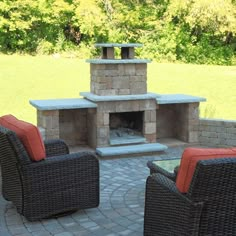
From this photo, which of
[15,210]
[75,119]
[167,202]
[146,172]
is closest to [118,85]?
[75,119]

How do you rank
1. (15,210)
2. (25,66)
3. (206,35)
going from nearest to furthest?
(15,210) → (25,66) → (206,35)

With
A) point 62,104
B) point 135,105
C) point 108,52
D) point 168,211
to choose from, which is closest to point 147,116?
point 135,105

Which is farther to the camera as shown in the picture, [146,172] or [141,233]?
[146,172]

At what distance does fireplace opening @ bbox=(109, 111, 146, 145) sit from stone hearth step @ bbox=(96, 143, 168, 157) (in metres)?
0.19

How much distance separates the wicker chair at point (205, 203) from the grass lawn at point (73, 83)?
677cm

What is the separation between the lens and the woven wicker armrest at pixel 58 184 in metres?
4.26

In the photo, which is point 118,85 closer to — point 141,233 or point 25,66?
point 141,233

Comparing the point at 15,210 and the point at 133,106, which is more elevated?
the point at 133,106

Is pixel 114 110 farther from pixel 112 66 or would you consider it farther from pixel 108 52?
pixel 108 52

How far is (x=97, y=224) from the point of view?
170 inches

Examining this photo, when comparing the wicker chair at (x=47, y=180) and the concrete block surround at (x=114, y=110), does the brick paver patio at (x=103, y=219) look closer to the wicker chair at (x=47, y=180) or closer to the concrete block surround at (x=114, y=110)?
the wicker chair at (x=47, y=180)

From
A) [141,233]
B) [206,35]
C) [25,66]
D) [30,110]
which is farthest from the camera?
[206,35]

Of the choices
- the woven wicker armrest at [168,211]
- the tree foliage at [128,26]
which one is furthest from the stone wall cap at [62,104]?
the tree foliage at [128,26]

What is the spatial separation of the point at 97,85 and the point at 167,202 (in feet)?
13.8
